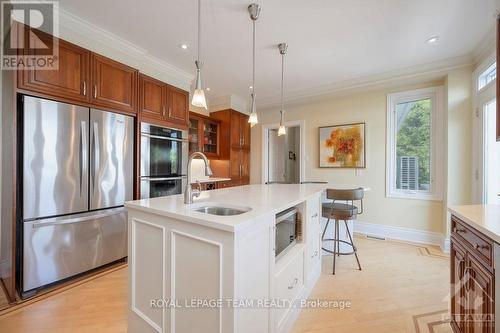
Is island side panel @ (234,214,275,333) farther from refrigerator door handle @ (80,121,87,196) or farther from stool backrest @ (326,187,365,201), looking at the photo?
refrigerator door handle @ (80,121,87,196)

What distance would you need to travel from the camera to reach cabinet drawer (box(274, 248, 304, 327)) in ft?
4.57

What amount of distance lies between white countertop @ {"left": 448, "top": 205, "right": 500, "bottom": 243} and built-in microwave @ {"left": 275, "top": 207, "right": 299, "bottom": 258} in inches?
40.4

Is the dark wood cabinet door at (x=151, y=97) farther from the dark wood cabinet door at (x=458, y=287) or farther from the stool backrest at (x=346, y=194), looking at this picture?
the dark wood cabinet door at (x=458, y=287)

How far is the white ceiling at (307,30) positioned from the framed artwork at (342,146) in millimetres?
1023

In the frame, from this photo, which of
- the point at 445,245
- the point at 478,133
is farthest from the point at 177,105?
the point at 445,245

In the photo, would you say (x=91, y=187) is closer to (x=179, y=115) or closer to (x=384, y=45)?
(x=179, y=115)

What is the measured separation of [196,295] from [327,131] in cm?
375

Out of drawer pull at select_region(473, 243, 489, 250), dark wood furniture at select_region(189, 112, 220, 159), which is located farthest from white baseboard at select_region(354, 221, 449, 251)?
dark wood furniture at select_region(189, 112, 220, 159)

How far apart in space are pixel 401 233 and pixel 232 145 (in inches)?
135

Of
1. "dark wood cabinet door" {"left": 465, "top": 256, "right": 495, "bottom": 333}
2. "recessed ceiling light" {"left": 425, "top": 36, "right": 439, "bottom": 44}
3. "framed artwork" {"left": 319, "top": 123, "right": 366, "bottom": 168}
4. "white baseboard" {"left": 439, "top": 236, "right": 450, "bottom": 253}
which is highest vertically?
"recessed ceiling light" {"left": 425, "top": 36, "right": 439, "bottom": 44}

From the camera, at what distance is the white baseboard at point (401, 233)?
10.5 feet

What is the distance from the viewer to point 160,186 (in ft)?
9.41

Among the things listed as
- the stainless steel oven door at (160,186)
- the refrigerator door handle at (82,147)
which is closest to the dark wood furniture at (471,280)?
the stainless steel oven door at (160,186)

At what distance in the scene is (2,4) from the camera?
1786mm
